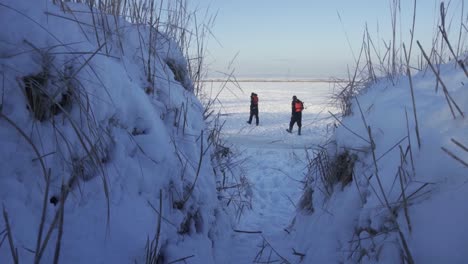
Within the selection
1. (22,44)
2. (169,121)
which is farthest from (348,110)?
(22,44)

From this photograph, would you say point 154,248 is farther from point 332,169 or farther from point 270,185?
point 270,185

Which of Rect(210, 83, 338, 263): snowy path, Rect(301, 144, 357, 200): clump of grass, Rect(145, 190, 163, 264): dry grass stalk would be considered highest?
Rect(301, 144, 357, 200): clump of grass

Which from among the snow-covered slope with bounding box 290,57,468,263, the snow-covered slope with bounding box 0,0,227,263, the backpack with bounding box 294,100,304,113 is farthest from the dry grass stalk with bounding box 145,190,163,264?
the backpack with bounding box 294,100,304,113

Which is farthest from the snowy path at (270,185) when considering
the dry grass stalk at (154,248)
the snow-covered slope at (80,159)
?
the dry grass stalk at (154,248)

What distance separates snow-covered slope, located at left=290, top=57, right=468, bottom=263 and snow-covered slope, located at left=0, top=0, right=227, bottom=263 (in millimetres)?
682

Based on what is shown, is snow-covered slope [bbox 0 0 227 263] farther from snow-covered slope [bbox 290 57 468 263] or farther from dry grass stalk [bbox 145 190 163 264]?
snow-covered slope [bbox 290 57 468 263]

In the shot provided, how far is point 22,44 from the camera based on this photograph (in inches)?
48.6

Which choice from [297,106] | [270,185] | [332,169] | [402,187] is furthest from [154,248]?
[297,106]

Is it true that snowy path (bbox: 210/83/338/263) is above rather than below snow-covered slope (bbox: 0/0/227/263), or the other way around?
below

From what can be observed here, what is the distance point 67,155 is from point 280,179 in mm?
4306

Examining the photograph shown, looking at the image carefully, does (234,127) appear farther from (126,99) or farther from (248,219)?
(126,99)

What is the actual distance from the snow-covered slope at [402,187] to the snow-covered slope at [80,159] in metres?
0.68

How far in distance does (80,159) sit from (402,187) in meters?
1.14

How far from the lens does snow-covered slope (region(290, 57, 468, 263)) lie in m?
1.06
